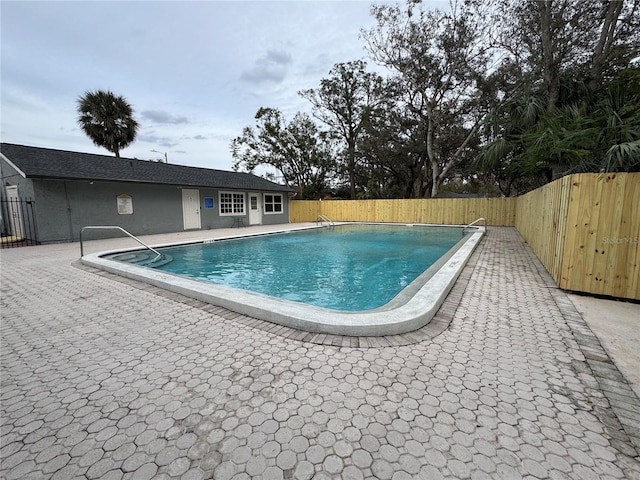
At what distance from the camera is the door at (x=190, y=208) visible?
13852 mm

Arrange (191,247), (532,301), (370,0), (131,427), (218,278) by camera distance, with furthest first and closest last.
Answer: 1. (370,0)
2. (191,247)
3. (218,278)
4. (532,301)
5. (131,427)

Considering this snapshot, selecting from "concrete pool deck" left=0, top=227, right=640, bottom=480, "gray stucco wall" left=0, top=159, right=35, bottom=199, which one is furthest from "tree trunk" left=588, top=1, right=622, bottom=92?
"gray stucco wall" left=0, top=159, right=35, bottom=199

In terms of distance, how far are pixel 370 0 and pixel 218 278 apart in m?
19.0

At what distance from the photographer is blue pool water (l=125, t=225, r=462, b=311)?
539 centimetres

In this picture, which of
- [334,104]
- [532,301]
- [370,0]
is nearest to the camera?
[532,301]

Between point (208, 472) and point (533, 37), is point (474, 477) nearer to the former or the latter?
point (208, 472)

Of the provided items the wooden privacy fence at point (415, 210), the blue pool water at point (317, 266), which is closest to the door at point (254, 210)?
the wooden privacy fence at point (415, 210)

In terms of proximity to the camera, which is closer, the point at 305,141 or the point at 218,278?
the point at 218,278

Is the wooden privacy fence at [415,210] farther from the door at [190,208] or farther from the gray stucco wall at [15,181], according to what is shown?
the gray stucco wall at [15,181]

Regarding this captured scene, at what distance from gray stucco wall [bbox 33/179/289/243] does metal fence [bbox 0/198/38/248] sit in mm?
428

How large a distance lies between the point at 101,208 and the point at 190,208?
12.3ft

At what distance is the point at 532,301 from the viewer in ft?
12.7

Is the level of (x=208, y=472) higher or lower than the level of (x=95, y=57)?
lower

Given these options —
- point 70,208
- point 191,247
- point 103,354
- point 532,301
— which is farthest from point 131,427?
point 70,208
